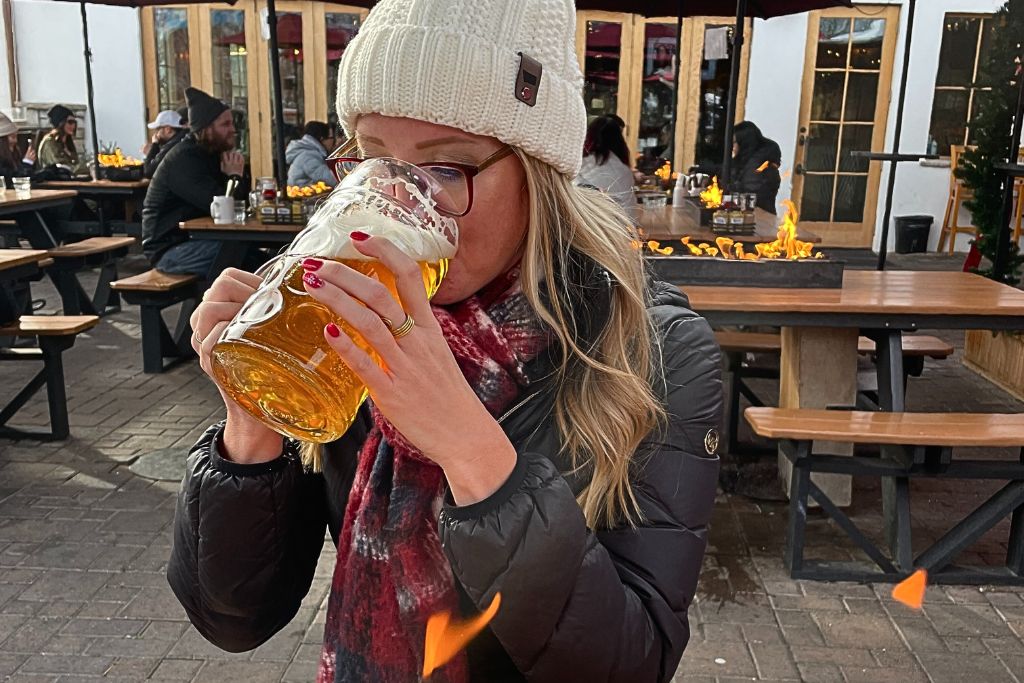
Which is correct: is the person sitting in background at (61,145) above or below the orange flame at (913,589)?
above

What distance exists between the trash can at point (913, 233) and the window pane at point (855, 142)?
956mm

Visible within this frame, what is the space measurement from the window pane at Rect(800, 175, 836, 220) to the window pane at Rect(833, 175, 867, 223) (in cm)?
13

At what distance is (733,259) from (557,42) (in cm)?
322

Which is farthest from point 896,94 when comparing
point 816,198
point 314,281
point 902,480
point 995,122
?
point 314,281

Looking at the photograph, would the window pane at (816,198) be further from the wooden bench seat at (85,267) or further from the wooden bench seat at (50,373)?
the wooden bench seat at (50,373)

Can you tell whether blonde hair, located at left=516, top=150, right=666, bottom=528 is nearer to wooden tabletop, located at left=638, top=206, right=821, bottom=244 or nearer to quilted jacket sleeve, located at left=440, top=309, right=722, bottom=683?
quilted jacket sleeve, located at left=440, top=309, right=722, bottom=683

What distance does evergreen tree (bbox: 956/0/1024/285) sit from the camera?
9828 millimetres

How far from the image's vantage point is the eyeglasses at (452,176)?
47.2 inches

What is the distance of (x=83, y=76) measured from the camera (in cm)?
1321

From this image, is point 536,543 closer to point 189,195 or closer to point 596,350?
point 596,350

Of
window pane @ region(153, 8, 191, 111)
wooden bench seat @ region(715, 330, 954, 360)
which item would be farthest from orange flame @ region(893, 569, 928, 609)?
window pane @ region(153, 8, 191, 111)

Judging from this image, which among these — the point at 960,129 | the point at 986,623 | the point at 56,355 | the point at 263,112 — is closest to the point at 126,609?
the point at 56,355

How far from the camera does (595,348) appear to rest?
1.34 metres

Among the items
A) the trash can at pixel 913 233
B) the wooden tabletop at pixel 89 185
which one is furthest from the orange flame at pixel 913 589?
the trash can at pixel 913 233
